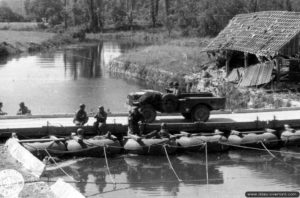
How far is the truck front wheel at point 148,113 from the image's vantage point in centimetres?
2580

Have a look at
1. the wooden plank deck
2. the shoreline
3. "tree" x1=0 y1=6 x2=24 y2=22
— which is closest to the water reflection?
the wooden plank deck

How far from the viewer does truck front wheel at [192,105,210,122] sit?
26.5 meters

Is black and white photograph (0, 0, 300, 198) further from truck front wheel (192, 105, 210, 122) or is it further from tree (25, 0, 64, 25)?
tree (25, 0, 64, 25)

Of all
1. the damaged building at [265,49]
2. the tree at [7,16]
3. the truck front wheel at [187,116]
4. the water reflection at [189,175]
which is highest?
the tree at [7,16]

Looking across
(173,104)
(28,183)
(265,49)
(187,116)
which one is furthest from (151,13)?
(28,183)

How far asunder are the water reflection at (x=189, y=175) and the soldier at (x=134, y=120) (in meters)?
1.16

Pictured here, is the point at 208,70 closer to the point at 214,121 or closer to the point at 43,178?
the point at 214,121

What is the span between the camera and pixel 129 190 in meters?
20.7

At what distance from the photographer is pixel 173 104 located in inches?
1023

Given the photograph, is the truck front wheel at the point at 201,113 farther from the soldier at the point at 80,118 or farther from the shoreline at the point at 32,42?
the shoreline at the point at 32,42

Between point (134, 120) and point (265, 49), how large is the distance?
49.6 feet

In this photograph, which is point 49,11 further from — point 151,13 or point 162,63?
point 162,63

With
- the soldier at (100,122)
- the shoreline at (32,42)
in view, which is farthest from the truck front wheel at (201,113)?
the shoreline at (32,42)

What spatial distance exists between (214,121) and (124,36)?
250 feet
